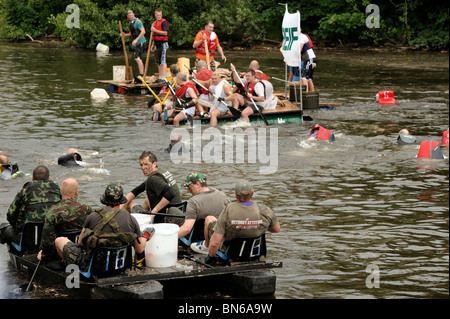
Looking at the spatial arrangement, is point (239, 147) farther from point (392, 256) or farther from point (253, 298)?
point (253, 298)

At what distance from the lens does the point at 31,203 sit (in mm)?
9094

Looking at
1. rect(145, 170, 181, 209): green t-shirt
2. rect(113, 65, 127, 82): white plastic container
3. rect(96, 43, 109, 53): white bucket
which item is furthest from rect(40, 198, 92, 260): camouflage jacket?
rect(96, 43, 109, 53): white bucket

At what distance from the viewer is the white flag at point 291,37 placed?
18438 mm

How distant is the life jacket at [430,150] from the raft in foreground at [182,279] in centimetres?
752

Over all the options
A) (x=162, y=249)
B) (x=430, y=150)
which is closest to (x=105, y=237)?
(x=162, y=249)

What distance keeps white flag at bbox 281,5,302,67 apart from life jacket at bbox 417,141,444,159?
459 centimetres

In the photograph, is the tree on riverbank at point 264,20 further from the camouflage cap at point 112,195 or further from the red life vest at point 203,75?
the camouflage cap at point 112,195

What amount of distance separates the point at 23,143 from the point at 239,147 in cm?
455

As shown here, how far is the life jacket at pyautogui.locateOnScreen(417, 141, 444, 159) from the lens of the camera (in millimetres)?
15273

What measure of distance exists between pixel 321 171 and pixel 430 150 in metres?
2.46

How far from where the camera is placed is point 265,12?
42.7m

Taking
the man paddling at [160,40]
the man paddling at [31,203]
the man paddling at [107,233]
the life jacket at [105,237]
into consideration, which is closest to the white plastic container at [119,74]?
the man paddling at [160,40]
